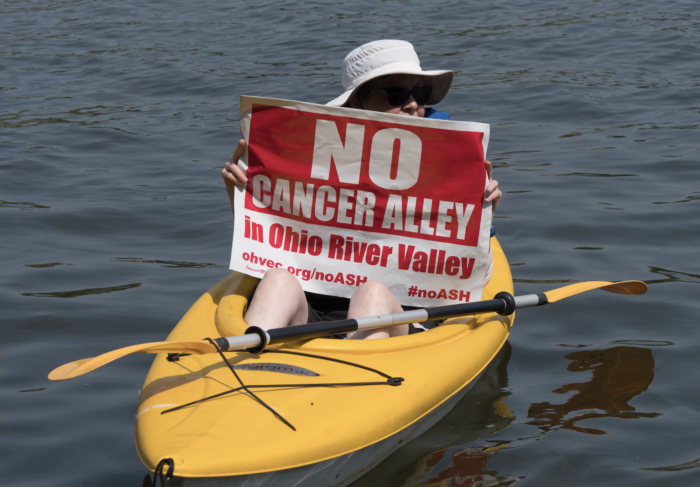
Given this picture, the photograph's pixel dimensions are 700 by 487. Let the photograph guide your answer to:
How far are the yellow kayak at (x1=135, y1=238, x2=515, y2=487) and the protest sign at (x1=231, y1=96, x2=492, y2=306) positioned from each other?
27cm

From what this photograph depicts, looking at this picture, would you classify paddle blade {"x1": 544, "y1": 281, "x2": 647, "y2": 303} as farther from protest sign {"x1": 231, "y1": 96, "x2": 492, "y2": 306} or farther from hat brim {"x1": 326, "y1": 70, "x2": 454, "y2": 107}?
hat brim {"x1": 326, "y1": 70, "x2": 454, "y2": 107}

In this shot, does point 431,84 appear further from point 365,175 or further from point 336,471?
point 336,471

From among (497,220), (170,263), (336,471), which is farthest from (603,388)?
(170,263)

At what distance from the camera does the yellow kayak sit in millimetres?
2385

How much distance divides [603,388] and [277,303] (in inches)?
64.3

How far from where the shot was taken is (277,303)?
317 centimetres

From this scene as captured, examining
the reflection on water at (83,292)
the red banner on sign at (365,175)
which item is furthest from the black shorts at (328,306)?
the reflection on water at (83,292)

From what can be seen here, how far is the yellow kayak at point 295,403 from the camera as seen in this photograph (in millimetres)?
2385

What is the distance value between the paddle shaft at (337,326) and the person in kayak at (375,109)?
13 centimetres

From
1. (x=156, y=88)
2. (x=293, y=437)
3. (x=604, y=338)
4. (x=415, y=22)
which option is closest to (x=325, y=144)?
(x=293, y=437)

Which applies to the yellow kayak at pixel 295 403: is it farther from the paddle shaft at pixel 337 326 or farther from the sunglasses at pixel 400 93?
the sunglasses at pixel 400 93

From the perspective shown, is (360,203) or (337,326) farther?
(360,203)

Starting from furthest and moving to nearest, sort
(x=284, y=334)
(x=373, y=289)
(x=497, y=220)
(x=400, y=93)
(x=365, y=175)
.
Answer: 1. (x=497, y=220)
2. (x=400, y=93)
3. (x=365, y=175)
4. (x=373, y=289)
5. (x=284, y=334)

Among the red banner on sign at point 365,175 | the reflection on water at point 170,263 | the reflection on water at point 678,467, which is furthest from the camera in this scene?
the reflection on water at point 170,263
